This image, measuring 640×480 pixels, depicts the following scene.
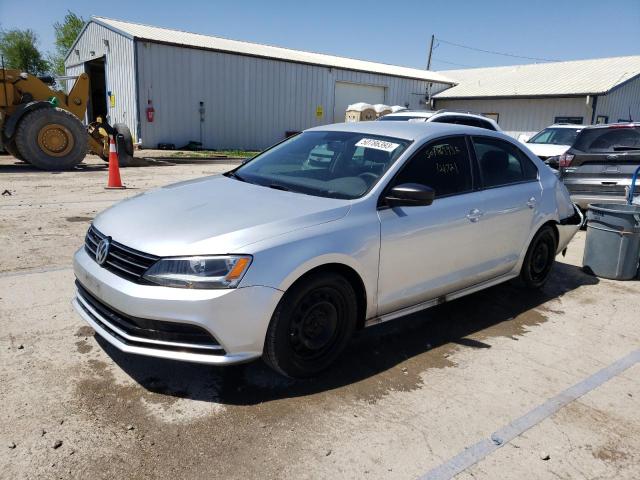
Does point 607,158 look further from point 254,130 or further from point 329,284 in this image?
point 254,130

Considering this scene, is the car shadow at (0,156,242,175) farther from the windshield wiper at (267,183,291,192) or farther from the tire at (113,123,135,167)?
the windshield wiper at (267,183,291,192)

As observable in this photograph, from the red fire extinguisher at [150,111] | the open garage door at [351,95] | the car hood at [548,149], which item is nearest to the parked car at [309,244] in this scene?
the car hood at [548,149]

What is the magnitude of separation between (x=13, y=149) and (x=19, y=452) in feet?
41.7

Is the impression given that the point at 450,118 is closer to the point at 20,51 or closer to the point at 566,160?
the point at 566,160

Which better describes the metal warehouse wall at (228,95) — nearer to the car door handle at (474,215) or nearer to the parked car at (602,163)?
the parked car at (602,163)

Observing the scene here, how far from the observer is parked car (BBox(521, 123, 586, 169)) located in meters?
11.3

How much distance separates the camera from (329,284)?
3.24 metres

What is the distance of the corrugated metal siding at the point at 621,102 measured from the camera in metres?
24.2

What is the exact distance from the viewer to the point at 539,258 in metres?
5.19

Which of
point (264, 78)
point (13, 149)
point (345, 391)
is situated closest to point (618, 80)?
point (264, 78)

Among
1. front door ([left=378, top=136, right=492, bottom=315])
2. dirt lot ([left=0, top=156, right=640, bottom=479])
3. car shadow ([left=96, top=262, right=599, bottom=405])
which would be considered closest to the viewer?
dirt lot ([left=0, top=156, right=640, bottom=479])

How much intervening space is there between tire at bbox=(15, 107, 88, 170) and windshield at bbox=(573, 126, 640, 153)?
11.5m

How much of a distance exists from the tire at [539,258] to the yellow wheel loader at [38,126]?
39.3 feet

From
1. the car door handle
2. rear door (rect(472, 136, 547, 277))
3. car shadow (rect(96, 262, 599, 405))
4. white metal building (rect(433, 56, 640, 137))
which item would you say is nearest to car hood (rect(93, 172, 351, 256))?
car shadow (rect(96, 262, 599, 405))
